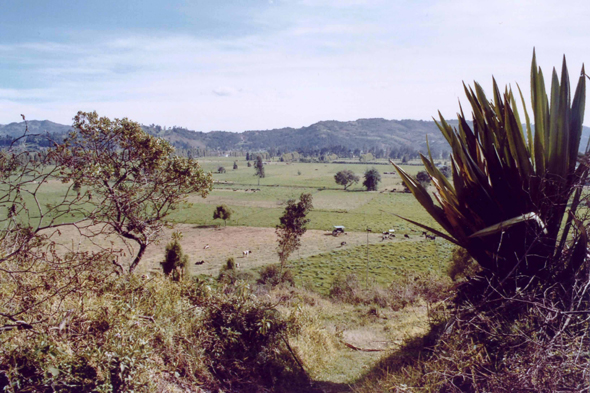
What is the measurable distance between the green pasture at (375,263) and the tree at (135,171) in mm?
16539

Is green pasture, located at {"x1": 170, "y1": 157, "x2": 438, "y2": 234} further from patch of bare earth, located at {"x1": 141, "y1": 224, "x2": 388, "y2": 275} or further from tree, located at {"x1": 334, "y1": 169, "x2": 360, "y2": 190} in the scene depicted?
patch of bare earth, located at {"x1": 141, "y1": 224, "x2": 388, "y2": 275}

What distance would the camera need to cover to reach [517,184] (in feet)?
13.6

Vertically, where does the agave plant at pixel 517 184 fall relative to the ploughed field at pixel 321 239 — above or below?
above

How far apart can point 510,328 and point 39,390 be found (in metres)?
4.15

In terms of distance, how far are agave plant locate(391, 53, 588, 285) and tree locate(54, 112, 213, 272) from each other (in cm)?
443

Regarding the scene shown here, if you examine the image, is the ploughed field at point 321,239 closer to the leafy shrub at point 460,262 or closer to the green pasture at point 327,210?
the green pasture at point 327,210

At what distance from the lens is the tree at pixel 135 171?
6.25 meters

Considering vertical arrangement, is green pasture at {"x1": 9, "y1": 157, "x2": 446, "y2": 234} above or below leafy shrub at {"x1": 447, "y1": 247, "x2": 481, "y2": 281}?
below

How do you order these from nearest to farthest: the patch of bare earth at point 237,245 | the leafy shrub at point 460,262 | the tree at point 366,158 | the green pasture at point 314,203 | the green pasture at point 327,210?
the leafy shrub at point 460,262 < the patch of bare earth at point 237,245 < the green pasture at point 327,210 < the green pasture at point 314,203 < the tree at point 366,158

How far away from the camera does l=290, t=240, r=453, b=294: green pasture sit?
25.7 meters

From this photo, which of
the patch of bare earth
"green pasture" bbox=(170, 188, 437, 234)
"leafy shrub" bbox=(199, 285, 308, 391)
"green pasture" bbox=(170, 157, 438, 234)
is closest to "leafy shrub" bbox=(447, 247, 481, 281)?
"leafy shrub" bbox=(199, 285, 308, 391)

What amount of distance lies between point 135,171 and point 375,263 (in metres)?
26.5

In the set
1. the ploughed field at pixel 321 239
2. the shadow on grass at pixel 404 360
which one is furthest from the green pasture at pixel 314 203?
the shadow on grass at pixel 404 360

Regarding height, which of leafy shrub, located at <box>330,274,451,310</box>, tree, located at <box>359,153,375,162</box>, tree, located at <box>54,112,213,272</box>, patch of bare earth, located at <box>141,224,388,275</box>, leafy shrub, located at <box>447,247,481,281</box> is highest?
tree, located at <box>359,153,375,162</box>
